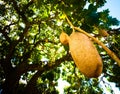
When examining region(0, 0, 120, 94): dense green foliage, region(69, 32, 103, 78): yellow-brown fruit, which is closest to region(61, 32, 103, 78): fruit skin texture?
region(69, 32, 103, 78): yellow-brown fruit

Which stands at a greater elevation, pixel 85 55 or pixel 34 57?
pixel 85 55

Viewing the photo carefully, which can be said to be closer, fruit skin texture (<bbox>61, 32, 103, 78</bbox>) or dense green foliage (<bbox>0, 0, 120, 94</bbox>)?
fruit skin texture (<bbox>61, 32, 103, 78</bbox>)

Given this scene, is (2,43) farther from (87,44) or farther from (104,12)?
(87,44)

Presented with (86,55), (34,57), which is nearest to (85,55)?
(86,55)

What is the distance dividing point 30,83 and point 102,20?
7.36 meters

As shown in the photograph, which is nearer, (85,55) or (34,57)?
(85,55)

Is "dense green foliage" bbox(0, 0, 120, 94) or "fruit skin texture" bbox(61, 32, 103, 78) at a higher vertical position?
"fruit skin texture" bbox(61, 32, 103, 78)

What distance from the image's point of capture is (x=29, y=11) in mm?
11109

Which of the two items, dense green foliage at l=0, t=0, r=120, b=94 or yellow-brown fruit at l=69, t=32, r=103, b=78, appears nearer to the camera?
yellow-brown fruit at l=69, t=32, r=103, b=78

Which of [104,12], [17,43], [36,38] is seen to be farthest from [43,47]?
[104,12]

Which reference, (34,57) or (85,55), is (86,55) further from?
(34,57)

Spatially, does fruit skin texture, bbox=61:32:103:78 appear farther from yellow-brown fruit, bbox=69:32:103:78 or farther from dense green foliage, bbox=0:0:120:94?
dense green foliage, bbox=0:0:120:94

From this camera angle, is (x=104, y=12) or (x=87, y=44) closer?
(x=87, y=44)

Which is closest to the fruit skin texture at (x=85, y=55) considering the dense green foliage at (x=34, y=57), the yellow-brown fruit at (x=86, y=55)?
the yellow-brown fruit at (x=86, y=55)
